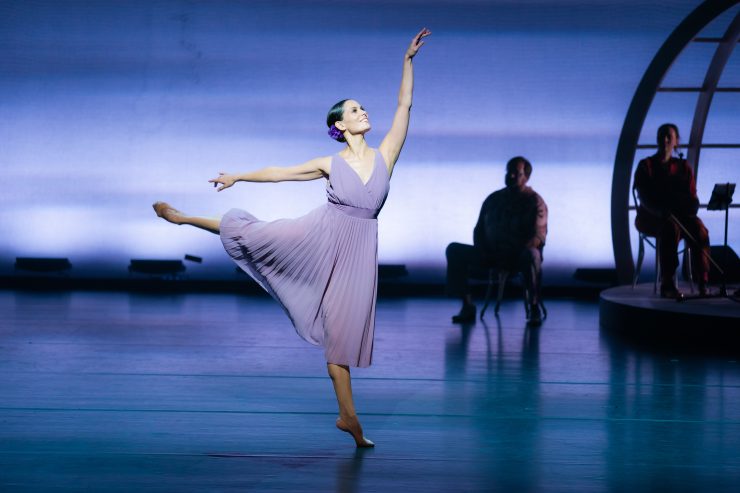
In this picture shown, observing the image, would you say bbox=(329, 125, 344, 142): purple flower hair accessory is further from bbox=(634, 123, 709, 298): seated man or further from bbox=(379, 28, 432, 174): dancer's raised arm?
bbox=(634, 123, 709, 298): seated man

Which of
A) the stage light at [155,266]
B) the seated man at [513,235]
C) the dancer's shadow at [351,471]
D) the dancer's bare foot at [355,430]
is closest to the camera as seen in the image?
the dancer's shadow at [351,471]

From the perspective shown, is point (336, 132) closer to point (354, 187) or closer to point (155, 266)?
point (354, 187)

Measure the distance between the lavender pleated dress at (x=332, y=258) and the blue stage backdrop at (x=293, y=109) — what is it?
6165mm

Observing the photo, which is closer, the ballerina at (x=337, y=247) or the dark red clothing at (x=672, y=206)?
the ballerina at (x=337, y=247)

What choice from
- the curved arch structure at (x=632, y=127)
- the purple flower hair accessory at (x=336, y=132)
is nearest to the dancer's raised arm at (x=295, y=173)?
the purple flower hair accessory at (x=336, y=132)

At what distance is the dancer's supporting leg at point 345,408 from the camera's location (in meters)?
3.53

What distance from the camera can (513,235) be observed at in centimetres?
732

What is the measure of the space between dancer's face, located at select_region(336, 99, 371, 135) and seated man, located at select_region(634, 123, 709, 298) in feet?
11.7

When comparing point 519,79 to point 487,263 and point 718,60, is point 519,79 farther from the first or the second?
point 487,263

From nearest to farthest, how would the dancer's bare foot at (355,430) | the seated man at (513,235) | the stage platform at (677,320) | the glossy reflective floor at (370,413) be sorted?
the glossy reflective floor at (370,413), the dancer's bare foot at (355,430), the stage platform at (677,320), the seated man at (513,235)

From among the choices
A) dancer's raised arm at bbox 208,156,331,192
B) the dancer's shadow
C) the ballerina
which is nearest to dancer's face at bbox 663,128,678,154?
the ballerina

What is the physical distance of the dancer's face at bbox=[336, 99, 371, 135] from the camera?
3.69 m

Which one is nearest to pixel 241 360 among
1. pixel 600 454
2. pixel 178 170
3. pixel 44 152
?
pixel 600 454

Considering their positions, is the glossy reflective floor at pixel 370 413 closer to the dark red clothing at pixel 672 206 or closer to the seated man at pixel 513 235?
the seated man at pixel 513 235
